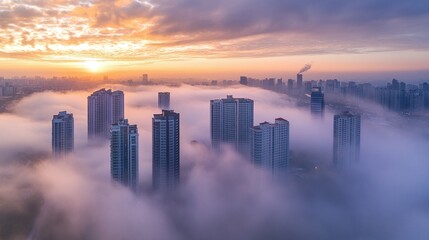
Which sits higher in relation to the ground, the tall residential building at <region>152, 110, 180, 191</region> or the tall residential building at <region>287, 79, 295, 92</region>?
the tall residential building at <region>287, 79, 295, 92</region>

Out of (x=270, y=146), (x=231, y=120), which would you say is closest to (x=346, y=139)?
(x=270, y=146)

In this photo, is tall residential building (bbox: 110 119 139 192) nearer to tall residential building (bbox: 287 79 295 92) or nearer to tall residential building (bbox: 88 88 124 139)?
tall residential building (bbox: 88 88 124 139)

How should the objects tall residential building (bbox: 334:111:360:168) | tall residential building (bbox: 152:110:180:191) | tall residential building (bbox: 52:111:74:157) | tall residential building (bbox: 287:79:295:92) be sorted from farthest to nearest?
1. tall residential building (bbox: 287:79:295:92)
2. tall residential building (bbox: 334:111:360:168)
3. tall residential building (bbox: 52:111:74:157)
4. tall residential building (bbox: 152:110:180:191)

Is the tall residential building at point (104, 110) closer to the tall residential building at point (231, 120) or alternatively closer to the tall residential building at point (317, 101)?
the tall residential building at point (231, 120)

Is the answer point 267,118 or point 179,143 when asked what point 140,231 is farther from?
point 267,118

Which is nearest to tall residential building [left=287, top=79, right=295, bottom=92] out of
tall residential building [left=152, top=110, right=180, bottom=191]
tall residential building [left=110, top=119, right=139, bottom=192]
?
tall residential building [left=152, top=110, right=180, bottom=191]

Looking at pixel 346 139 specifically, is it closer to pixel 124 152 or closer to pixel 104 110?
pixel 124 152
